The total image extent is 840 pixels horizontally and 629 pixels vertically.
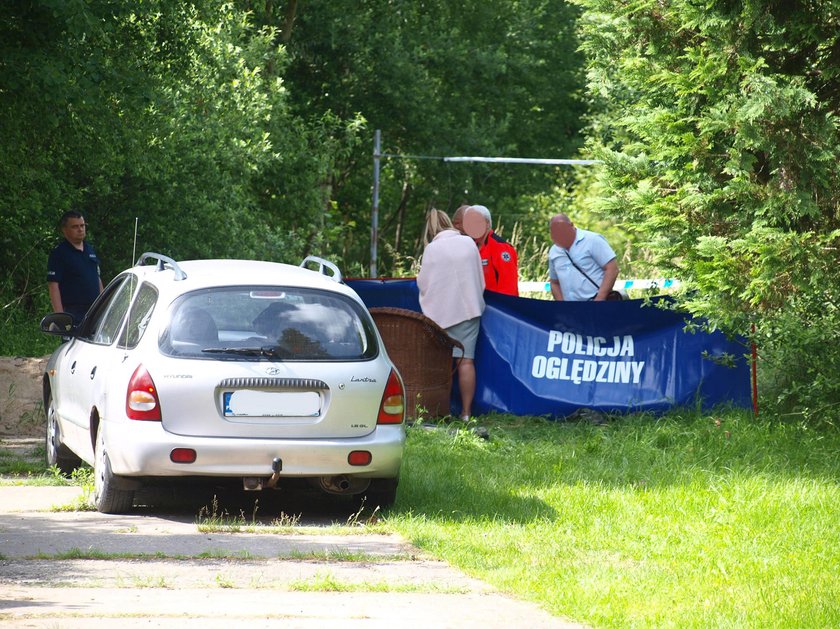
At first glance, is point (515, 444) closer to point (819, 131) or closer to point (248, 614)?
point (819, 131)

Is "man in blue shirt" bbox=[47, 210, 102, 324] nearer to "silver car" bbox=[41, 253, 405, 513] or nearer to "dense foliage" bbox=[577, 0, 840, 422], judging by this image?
"silver car" bbox=[41, 253, 405, 513]

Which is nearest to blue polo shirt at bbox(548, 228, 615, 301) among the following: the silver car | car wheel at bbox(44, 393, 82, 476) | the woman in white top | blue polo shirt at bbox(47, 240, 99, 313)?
the woman in white top

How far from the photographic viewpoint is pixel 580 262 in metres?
13.3

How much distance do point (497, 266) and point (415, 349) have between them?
168 centimetres

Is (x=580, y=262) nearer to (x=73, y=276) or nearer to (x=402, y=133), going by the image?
(x=73, y=276)

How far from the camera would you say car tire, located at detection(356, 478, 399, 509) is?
8398 millimetres

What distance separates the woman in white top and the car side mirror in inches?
152

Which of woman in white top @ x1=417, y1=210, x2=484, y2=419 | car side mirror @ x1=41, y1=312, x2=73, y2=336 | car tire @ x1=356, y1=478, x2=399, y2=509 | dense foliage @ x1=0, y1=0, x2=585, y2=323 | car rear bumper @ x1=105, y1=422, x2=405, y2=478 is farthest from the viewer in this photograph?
dense foliage @ x1=0, y1=0, x2=585, y2=323

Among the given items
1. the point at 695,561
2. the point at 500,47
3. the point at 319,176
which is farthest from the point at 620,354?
the point at 500,47

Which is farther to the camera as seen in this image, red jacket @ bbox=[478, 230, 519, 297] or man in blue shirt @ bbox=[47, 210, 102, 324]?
red jacket @ bbox=[478, 230, 519, 297]

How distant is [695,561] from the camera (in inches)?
271

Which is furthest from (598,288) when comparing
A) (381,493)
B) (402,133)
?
(402,133)

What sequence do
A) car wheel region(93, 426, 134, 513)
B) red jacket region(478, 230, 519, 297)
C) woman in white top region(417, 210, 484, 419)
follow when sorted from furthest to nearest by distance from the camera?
red jacket region(478, 230, 519, 297) → woman in white top region(417, 210, 484, 419) → car wheel region(93, 426, 134, 513)

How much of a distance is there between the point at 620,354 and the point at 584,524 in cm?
476
